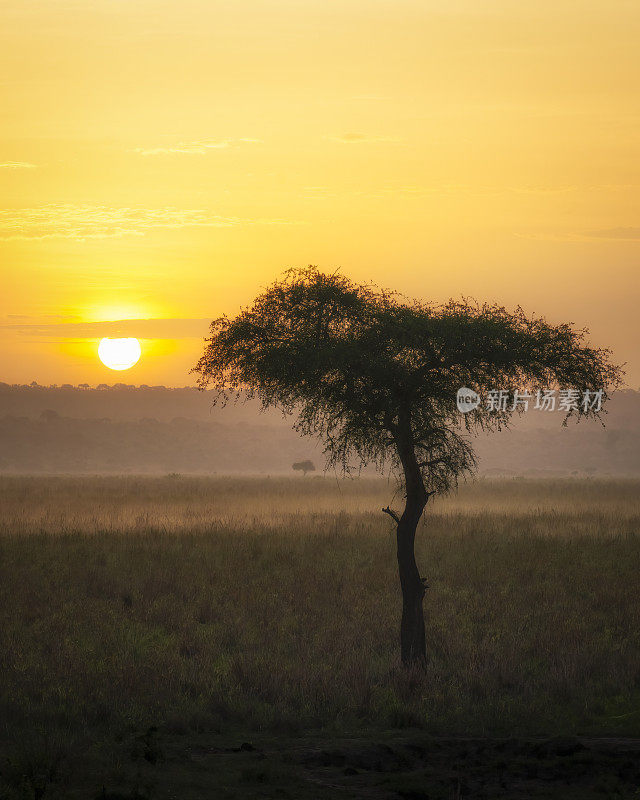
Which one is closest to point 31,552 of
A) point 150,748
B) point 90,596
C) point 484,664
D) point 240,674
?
point 90,596

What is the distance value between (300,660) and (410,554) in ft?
8.33

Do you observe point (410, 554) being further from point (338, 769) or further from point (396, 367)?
point (338, 769)

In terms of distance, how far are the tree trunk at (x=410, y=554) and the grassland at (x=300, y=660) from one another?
1.86 ft

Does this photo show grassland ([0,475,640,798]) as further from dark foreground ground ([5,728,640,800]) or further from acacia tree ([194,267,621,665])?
acacia tree ([194,267,621,665])

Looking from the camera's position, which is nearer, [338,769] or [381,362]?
[338,769]

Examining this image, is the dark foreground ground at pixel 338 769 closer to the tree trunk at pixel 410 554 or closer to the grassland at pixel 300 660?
the grassland at pixel 300 660

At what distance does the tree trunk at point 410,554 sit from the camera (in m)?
15.1

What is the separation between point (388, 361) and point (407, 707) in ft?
16.9

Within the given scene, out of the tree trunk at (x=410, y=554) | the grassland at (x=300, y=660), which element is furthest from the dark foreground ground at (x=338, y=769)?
the tree trunk at (x=410, y=554)

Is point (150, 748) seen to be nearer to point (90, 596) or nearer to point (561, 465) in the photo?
point (90, 596)

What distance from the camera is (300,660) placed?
1516cm

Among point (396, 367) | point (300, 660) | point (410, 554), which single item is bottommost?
point (300, 660)

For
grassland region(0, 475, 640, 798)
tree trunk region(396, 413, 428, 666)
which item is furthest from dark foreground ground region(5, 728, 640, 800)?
tree trunk region(396, 413, 428, 666)

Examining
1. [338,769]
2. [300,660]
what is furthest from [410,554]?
[338,769]
